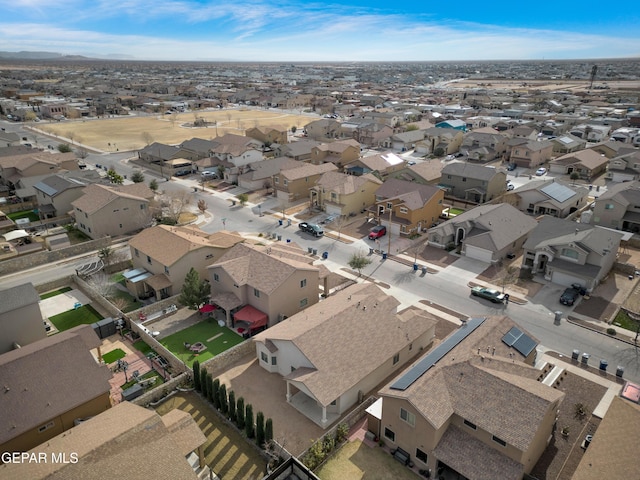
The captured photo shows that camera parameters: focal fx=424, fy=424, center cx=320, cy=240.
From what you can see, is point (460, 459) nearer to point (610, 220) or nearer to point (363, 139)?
point (610, 220)

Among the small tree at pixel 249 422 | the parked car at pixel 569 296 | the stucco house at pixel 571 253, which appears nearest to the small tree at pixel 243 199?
the stucco house at pixel 571 253

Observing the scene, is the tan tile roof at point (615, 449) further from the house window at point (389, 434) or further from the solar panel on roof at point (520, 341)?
the house window at point (389, 434)

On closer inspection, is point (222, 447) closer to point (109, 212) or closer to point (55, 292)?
point (55, 292)

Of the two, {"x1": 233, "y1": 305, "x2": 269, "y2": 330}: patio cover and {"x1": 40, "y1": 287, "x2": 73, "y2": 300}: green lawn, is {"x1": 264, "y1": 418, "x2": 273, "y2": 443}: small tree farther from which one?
{"x1": 40, "y1": 287, "x2": 73, "y2": 300}: green lawn

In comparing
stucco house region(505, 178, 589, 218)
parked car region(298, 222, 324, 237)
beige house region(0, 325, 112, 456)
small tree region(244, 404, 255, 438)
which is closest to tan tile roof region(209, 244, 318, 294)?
small tree region(244, 404, 255, 438)

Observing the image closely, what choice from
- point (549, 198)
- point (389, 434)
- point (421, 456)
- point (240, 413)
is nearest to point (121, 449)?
point (240, 413)
